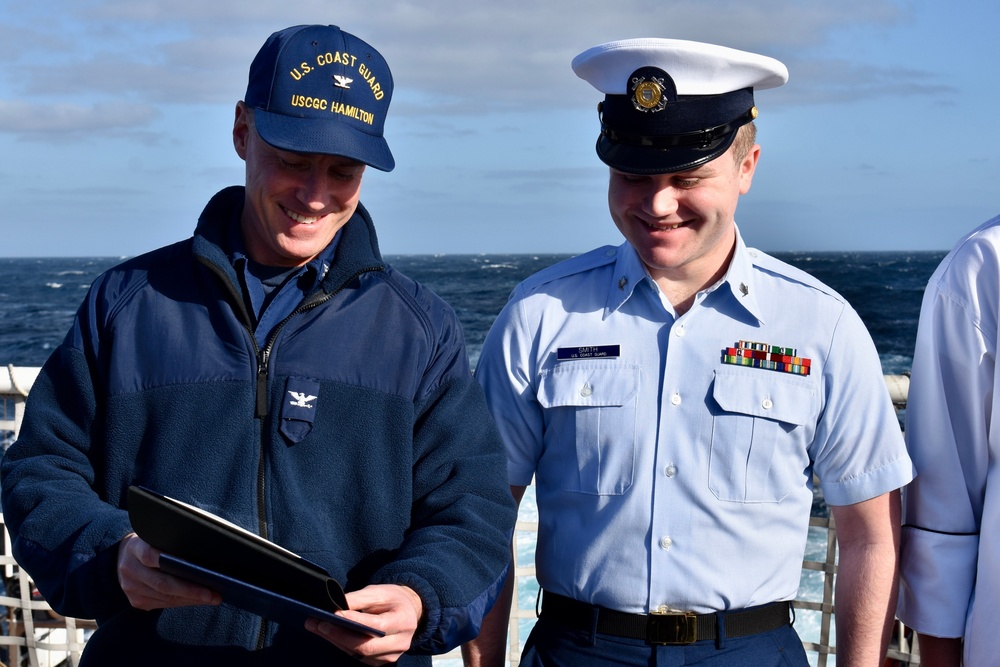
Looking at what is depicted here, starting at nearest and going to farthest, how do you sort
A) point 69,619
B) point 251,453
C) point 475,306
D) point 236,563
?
point 236,563 < point 251,453 < point 69,619 < point 475,306

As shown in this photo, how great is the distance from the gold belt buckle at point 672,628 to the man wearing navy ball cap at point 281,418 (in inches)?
14.7

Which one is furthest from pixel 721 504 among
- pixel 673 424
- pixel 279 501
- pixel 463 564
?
pixel 279 501

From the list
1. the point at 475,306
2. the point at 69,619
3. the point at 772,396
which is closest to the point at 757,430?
the point at 772,396

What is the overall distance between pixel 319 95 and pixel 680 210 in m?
0.70

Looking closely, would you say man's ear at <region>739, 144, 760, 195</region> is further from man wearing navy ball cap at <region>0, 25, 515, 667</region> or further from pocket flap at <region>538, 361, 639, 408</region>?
man wearing navy ball cap at <region>0, 25, 515, 667</region>

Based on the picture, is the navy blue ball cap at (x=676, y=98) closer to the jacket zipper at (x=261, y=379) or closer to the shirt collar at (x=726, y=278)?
the shirt collar at (x=726, y=278)

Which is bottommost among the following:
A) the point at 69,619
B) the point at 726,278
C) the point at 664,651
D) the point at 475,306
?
the point at 475,306

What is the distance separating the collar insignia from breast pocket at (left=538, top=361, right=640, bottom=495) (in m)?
0.19

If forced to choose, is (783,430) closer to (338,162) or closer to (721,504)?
→ (721,504)

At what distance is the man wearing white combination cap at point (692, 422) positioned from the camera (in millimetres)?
1898

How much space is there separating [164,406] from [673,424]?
3.02 ft

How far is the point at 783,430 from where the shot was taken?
1961 millimetres

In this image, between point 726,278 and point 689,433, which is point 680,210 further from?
point 689,433

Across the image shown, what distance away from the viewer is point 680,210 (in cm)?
190
